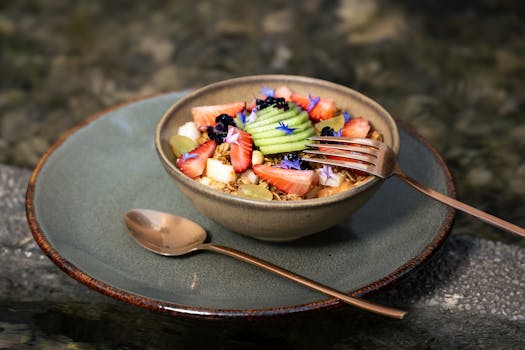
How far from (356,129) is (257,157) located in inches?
12.4

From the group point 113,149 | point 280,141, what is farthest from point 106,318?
point 280,141

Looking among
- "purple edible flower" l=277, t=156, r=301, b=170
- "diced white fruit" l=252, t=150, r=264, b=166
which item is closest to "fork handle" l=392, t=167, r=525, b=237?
"purple edible flower" l=277, t=156, r=301, b=170

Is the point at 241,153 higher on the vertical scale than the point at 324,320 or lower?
higher

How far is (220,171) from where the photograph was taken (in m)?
1.69

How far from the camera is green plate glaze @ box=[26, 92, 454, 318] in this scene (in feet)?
4.96

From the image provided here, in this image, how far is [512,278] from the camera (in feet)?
6.27

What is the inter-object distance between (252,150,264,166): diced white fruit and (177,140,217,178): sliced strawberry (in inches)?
4.7

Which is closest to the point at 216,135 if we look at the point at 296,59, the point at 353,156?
the point at 353,156

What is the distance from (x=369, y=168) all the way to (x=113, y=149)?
933mm

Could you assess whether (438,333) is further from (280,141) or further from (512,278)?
(280,141)

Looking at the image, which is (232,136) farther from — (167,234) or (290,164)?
(167,234)

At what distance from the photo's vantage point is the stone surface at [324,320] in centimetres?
178

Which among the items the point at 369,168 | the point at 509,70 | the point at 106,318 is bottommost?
the point at 509,70

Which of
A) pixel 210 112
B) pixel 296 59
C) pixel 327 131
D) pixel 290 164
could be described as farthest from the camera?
pixel 296 59
